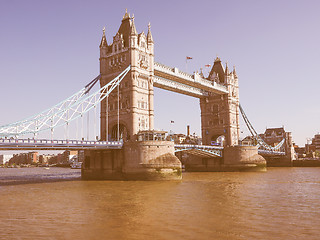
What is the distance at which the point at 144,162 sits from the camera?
4253 centimetres

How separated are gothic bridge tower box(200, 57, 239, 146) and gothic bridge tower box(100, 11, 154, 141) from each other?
28768mm

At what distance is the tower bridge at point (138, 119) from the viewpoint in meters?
42.3

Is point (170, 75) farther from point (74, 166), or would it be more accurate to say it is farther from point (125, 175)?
point (74, 166)

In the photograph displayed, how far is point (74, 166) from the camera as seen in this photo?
119m

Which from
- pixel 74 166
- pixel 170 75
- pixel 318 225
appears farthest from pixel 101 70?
pixel 74 166

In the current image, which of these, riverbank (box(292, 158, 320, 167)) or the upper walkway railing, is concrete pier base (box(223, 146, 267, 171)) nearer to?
the upper walkway railing

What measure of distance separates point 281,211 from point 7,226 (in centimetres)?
1553

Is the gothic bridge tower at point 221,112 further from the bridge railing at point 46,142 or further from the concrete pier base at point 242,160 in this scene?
the bridge railing at point 46,142

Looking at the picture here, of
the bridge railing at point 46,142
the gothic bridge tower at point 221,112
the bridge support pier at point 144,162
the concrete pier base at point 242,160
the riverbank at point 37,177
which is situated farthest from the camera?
the gothic bridge tower at point 221,112

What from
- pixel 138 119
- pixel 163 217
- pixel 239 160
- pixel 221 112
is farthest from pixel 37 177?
pixel 163 217

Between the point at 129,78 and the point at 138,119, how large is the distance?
21.9 feet

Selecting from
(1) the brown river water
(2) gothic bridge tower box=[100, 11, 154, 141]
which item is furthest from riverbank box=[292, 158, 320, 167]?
(1) the brown river water

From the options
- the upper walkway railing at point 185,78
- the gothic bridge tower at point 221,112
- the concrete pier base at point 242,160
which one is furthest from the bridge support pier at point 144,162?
the gothic bridge tower at point 221,112

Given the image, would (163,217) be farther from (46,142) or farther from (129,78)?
(129,78)
